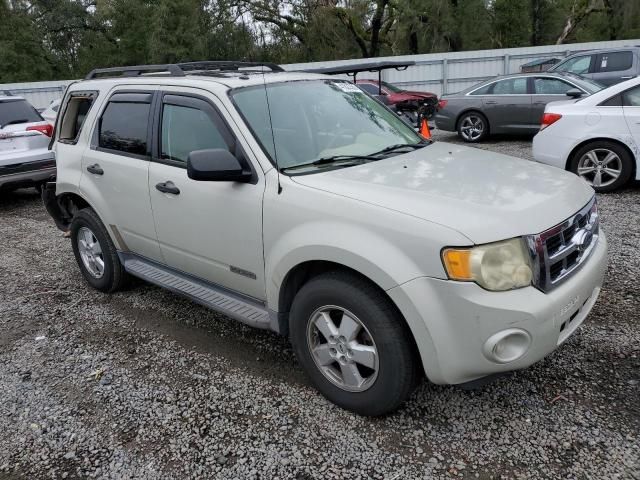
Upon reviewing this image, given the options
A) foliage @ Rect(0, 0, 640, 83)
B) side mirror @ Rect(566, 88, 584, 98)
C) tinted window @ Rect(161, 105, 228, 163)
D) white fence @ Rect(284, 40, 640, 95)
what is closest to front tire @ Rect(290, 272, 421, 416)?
tinted window @ Rect(161, 105, 228, 163)

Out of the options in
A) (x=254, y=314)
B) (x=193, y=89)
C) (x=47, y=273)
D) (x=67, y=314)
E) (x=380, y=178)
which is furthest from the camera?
(x=47, y=273)

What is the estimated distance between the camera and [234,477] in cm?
255

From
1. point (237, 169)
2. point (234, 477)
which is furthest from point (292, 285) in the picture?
point (234, 477)

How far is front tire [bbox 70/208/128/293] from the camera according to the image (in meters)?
4.48

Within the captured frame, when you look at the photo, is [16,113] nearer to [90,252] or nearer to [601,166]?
[90,252]

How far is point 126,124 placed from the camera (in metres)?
4.09

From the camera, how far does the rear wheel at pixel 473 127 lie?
38.0ft

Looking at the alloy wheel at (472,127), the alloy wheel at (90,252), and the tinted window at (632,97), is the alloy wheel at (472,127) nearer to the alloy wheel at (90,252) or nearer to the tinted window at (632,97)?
the tinted window at (632,97)

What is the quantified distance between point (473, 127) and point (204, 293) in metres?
9.65

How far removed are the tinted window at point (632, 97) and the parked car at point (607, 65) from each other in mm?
6476

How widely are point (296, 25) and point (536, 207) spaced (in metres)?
31.0

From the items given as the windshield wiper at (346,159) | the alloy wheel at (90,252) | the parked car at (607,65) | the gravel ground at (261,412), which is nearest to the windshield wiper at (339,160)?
the windshield wiper at (346,159)

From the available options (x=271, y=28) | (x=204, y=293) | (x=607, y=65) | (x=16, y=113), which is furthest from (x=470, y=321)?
(x=271, y=28)

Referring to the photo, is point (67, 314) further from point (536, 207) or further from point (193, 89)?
point (536, 207)
